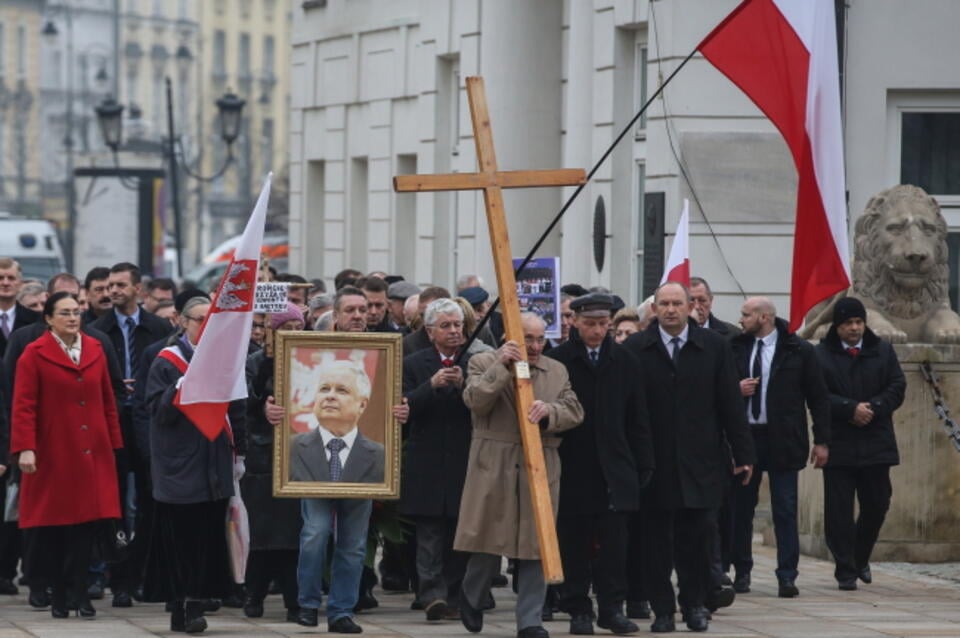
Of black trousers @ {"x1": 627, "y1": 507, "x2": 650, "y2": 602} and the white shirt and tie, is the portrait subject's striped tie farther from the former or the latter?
the white shirt and tie

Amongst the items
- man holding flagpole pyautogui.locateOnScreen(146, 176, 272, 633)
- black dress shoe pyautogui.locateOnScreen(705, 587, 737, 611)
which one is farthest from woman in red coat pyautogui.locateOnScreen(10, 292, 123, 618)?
black dress shoe pyautogui.locateOnScreen(705, 587, 737, 611)

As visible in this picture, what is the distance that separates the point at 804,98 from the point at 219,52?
115 m

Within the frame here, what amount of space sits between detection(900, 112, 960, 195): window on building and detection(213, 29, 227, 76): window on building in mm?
107055

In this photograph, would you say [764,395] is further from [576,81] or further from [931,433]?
[576,81]

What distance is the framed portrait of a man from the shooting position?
12.9 m

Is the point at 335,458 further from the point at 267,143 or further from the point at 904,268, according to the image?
the point at 267,143

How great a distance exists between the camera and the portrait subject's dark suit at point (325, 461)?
12836 millimetres

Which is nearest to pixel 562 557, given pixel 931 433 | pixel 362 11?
pixel 931 433

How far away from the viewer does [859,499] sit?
15.7m

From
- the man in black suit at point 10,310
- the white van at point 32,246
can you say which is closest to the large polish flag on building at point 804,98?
the man in black suit at point 10,310

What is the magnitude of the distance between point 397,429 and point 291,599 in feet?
3.77

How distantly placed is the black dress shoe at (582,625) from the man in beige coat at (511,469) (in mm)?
533

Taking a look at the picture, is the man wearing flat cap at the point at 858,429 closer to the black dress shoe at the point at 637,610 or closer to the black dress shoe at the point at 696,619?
the black dress shoe at the point at 637,610

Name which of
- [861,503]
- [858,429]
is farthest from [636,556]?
[861,503]
